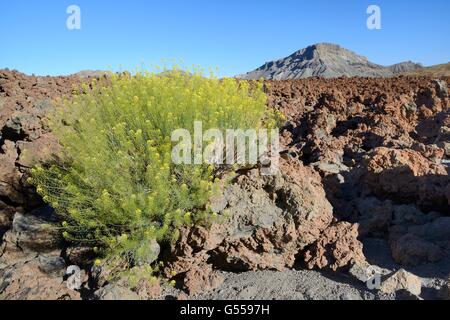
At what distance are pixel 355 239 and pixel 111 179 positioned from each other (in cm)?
248

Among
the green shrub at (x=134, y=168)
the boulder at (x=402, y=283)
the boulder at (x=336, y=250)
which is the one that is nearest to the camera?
the boulder at (x=402, y=283)

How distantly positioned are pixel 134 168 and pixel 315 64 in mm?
81695

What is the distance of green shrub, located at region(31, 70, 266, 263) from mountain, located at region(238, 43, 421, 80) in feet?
224

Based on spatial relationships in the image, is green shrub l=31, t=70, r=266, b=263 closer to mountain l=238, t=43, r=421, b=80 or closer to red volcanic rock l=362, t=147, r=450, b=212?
red volcanic rock l=362, t=147, r=450, b=212

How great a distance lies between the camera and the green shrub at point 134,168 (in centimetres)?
439

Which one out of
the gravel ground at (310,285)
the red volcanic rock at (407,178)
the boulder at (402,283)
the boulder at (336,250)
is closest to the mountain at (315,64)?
the red volcanic rock at (407,178)

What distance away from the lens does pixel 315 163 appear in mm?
5723

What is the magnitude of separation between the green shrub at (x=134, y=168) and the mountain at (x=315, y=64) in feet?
224

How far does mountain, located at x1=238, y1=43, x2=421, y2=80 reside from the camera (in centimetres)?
7625

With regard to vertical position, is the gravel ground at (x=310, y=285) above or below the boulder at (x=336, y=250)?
below

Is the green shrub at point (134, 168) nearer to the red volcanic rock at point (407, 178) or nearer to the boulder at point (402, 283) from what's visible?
the red volcanic rock at point (407, 178)

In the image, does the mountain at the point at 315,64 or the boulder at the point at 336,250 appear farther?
the mountain at the point at 315,64

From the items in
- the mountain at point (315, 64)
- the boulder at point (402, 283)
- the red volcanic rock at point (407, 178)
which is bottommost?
the boulder at point (402, 283)
